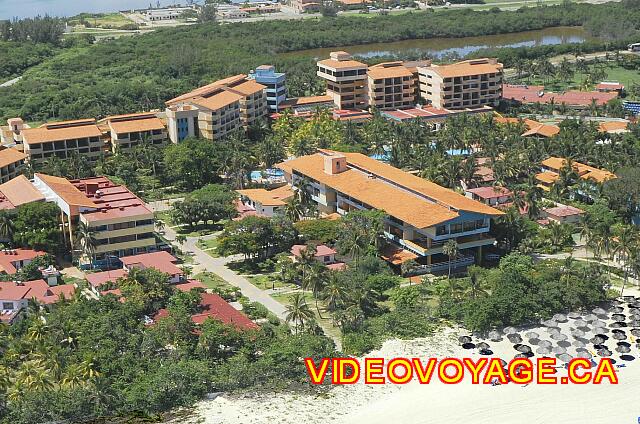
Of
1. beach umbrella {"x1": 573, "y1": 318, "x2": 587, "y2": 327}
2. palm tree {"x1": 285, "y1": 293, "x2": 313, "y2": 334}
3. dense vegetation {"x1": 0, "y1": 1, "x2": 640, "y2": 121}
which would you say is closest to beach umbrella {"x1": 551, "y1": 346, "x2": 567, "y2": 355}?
beach umbrella {"x1": 573, "y1": 318, "x2": 587, "y2": 327}

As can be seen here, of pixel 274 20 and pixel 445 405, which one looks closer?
pixel 445 405

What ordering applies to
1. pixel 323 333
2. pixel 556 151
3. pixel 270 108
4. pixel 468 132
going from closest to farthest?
pixel 323 333 < pixel 556 151 < pixel 468 132 < pixel 270 108

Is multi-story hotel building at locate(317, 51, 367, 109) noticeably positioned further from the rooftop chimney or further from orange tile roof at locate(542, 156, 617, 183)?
the rooftop chimney

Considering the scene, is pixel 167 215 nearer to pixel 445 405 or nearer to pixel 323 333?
pixel 323 333

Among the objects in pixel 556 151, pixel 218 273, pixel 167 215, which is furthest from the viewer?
pixel 556 151

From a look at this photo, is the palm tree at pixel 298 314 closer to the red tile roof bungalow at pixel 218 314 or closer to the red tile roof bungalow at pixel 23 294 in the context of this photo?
the red tile roof bungalow at pixel 218 314

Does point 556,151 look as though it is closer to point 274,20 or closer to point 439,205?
point 439,205

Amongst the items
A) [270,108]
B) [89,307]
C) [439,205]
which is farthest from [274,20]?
[89,307]
